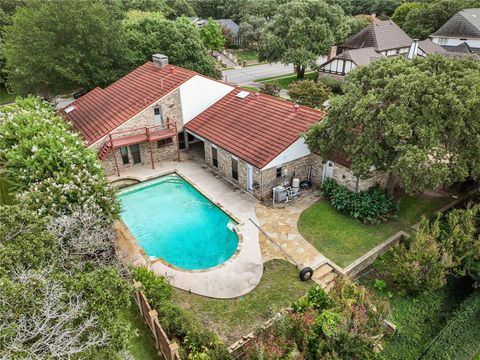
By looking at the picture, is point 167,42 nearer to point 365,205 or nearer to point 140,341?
point 365,205

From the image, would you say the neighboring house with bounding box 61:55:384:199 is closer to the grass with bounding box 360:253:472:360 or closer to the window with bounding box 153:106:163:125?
the window with bounding box 153:106:163:125

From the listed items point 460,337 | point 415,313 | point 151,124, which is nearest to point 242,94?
point 151,124

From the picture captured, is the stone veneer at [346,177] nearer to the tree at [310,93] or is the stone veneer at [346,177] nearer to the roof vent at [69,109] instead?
the tree at [310,93]

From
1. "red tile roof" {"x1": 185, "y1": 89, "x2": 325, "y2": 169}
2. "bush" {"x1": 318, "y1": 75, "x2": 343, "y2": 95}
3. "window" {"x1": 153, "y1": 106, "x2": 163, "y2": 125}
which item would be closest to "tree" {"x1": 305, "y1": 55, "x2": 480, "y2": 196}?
"red tile roof" {"x1": 185, "y1": 89, "x2": 325, "y2": 169}

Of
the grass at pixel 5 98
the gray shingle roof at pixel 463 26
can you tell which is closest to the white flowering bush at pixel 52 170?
the grass at pixel 5 98

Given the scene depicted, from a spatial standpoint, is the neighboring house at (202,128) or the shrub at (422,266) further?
the neighboring house at (202,128)
